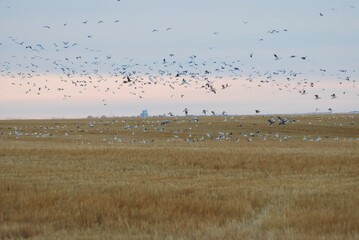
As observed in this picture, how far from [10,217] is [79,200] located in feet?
7.98

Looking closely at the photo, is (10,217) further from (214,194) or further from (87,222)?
(214,194)

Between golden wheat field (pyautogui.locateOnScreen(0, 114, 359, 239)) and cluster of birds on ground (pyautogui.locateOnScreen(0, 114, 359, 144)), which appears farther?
cluster of birds on ground (pyautogui.locateOnScreen(0, 114, 359, 144))

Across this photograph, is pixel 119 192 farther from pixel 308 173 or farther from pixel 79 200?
pixel 308 173

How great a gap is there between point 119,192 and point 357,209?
672 centimetres

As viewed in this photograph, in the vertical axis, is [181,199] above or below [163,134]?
below

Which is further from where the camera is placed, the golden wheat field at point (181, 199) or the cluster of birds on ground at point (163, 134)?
the cluster of birds on ground at point (163, 134)

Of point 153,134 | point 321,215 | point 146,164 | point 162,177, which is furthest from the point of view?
point 153,134

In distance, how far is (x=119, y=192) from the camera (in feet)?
63.4

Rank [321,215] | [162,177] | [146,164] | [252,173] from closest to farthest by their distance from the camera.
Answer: [321,215] < [162,177] < [252,173] < [146,164]

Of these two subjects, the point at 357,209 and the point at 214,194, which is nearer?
the point at 357,209

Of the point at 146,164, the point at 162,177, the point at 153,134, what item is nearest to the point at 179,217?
the point at 162,177

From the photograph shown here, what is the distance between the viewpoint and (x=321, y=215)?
1515cm

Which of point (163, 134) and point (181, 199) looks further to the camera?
point (163, 134)

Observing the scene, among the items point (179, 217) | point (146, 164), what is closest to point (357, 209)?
point (179, 217)
